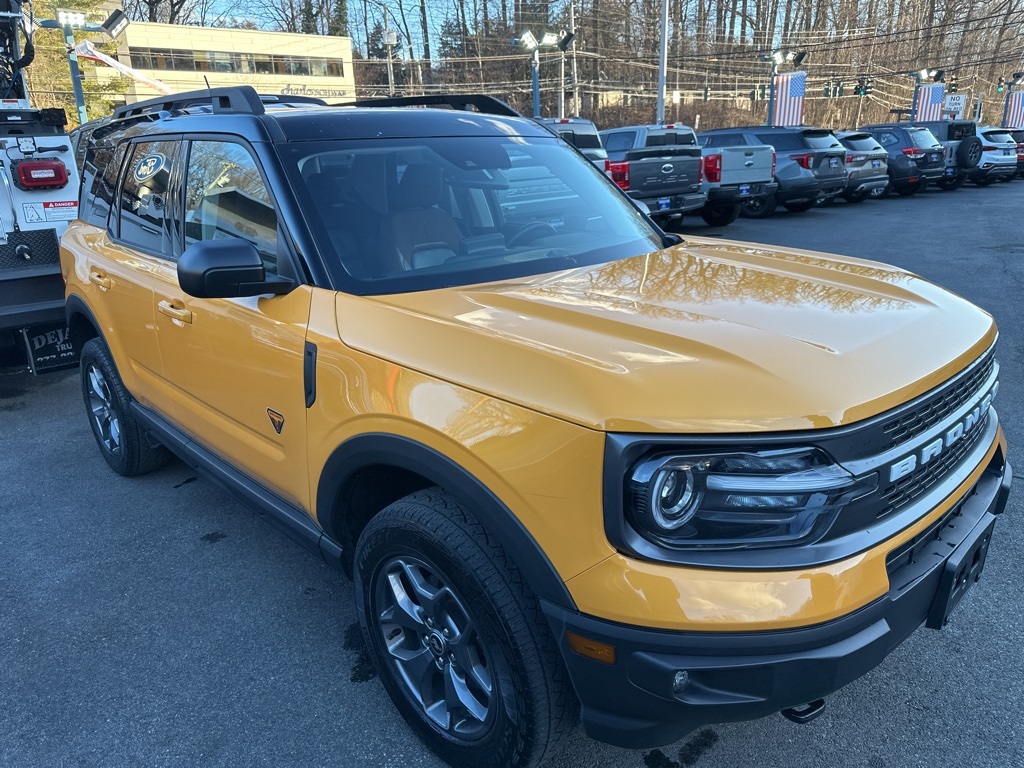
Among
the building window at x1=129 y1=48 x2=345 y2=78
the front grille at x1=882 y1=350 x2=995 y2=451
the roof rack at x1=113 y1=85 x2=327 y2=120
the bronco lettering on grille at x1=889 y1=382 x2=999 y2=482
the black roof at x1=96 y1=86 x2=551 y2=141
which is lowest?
the bronco lettering on grille at x1=889 y1=382 x2=999 y2=482

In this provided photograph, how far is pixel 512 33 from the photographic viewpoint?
175ft

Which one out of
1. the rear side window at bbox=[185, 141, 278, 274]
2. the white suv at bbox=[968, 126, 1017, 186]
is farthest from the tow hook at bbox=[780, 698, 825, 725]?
the white suv at bbox=[968, 126, 1017, 186]

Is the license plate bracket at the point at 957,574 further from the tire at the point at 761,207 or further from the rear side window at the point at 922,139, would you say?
the rear side window at the point at 922,139

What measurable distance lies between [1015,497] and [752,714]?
2.84 meters

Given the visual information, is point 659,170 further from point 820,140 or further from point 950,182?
point 950,182

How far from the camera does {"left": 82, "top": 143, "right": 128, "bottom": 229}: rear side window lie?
3.93 meters

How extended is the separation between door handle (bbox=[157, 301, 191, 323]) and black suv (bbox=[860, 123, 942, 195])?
20398mm

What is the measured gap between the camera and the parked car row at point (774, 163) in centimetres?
1261

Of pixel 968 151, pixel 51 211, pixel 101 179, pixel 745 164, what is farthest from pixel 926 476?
pixel 968 151

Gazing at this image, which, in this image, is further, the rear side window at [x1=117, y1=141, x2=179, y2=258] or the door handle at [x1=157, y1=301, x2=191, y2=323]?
the rear side window at [x1=117, y1=141, x2=179, y2=258]

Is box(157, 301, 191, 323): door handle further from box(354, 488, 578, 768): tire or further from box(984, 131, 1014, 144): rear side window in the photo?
box(984, 131, 1014, 144): rear side window

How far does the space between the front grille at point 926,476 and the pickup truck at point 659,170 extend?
10153 mm

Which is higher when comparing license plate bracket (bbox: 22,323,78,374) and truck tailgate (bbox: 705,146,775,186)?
truck tailgate (bbox: 705,146,775,186)

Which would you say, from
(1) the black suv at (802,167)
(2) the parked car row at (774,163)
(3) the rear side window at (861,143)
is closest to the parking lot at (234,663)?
(2) the parked car row at (774,163)
